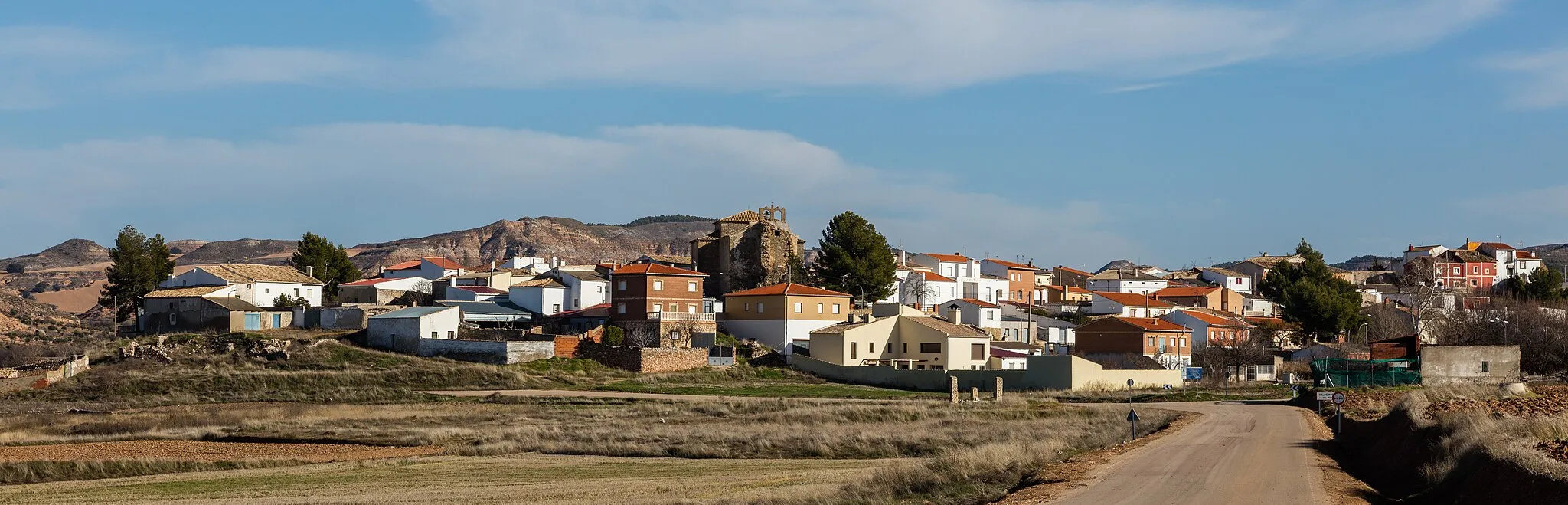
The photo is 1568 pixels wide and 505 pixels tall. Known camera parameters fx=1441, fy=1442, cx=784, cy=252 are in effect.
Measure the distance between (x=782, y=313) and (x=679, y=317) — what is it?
5.51m

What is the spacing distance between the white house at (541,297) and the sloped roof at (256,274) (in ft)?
42.7

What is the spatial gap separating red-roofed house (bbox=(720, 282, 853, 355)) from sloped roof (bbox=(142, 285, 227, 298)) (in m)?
27.5

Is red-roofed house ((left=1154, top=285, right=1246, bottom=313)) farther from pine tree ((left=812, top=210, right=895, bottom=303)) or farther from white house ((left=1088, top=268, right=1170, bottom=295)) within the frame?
pine tree ((left=812, top=210, right=895, bottom=303))

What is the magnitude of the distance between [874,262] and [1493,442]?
6558 cm

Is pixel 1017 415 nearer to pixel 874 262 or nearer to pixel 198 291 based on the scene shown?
pixel 874 262

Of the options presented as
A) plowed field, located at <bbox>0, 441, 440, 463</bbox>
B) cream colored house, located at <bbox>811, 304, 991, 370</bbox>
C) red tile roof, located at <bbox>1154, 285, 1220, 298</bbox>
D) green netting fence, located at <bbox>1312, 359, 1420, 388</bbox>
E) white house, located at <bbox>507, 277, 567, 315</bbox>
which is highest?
red tile roof, located at <bbox>1154, 285, 1220, 298</bbox>

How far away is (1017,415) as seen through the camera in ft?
157

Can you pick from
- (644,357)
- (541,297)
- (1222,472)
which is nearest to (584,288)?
(541,297)

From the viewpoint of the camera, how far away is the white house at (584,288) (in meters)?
85.6

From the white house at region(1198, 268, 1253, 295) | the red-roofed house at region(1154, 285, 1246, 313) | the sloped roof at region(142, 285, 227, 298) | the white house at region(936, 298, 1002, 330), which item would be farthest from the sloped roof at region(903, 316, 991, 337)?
the white house at region(1198, 268, 1253, 295)

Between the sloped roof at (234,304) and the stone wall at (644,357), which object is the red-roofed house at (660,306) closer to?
the stone wall at (644,357)

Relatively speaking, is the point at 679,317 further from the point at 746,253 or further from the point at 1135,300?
the point at 1135,300

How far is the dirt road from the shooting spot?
74.9 ft

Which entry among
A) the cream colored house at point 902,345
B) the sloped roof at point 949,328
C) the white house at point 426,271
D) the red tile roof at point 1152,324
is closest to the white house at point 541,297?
the cream colored house at point 902,345
